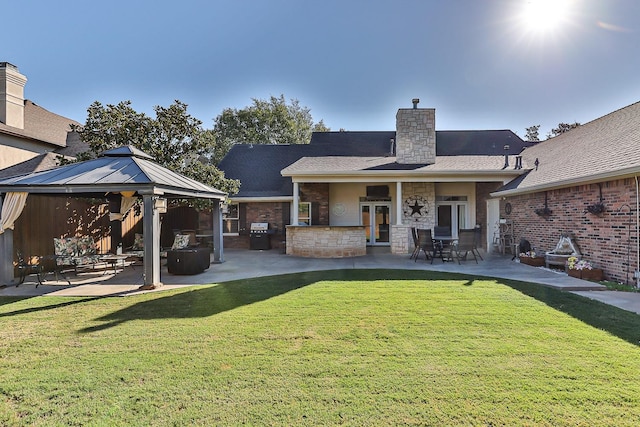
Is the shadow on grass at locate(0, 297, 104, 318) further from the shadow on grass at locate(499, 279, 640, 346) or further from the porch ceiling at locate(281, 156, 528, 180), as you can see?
the shadow on grass at locate(499, 279, 640, 346)

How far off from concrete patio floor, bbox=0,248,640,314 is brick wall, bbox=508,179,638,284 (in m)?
0.81

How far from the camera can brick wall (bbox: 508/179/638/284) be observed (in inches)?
274

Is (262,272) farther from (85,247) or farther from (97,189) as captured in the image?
(85,247)

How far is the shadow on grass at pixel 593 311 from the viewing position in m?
4.29

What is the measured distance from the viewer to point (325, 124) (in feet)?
116

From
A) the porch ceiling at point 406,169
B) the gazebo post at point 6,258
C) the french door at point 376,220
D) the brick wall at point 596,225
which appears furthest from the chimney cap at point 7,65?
the brick wall at point 596,225

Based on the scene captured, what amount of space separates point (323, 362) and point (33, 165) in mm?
13243

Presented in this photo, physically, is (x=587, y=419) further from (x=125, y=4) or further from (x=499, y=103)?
(x=499, y=103)

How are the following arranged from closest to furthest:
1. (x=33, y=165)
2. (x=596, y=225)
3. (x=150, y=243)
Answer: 1. (x=150, y=243)
2. (x=596, y=225)
3. (x=33, y=165)

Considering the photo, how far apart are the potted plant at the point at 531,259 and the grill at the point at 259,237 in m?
9.91

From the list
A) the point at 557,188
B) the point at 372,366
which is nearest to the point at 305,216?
the point at 557,188

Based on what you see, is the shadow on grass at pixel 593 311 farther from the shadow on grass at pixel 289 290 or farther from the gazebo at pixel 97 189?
the gazebo at pixel 97 189

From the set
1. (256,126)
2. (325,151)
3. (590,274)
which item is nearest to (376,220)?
(325,151)

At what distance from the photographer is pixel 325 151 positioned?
1714 centimetres
